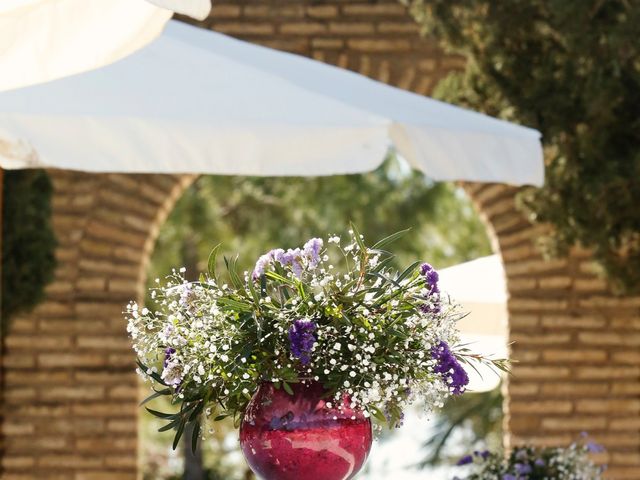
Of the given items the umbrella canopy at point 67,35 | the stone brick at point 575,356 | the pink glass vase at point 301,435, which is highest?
the umbrella canopy at point 67,35

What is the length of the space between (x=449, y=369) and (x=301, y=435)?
28 centimetres

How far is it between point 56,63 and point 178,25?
Answer: 2198 mm

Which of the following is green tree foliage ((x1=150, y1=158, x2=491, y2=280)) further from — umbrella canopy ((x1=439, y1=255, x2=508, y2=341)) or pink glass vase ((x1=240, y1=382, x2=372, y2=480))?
pink glass vase ((x1=240, y1=382, x2=372, y2=480))

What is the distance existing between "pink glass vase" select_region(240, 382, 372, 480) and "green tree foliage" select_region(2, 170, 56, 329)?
11.6 feet

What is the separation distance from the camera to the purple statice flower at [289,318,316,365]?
2170mm

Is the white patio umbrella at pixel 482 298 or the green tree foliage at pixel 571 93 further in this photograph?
the white patio umbrella at pixel 482 298

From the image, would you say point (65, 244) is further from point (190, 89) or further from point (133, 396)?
point (190, 89)

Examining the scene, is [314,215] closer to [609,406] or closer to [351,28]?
[351,28]

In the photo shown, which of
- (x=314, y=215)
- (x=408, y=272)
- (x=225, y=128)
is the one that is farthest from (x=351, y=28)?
(x=314, y=215)

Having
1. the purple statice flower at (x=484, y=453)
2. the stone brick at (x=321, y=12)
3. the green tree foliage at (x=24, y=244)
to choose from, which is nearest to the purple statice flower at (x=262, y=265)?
the purple statice flower at (x=484, y=453)

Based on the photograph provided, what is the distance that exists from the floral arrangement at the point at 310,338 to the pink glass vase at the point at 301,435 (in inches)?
1.0

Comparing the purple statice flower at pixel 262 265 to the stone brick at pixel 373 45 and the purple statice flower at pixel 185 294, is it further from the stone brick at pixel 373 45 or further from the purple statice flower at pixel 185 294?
the stone brick at pixel 373 45

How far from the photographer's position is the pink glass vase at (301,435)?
220 centimetres

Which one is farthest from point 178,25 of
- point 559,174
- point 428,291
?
point 428,291
